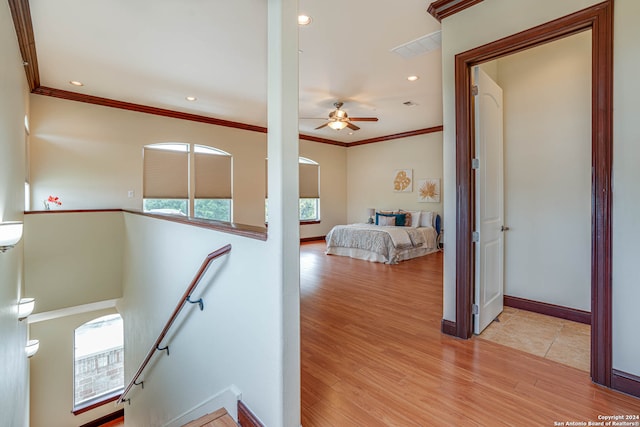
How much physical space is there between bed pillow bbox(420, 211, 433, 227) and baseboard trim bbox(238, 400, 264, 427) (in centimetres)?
637

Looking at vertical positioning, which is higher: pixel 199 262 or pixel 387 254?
pixel 199 262

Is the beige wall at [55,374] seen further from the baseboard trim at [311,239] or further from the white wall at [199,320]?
the baseboard trim at [311,239]

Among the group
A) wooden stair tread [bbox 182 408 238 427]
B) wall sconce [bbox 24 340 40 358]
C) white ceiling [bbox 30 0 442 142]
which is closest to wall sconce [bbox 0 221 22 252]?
wooden stair tread [bbox 182 408 238 427]

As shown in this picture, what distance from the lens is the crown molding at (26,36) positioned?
259 centimetres

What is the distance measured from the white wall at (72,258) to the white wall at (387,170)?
629 centimetres

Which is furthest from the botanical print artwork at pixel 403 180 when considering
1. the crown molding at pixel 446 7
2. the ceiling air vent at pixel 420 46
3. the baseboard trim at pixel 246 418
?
the baseboard trim at pixel 246 418

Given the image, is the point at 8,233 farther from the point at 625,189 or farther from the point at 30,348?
the point at 625,189

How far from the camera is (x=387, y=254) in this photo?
5793 millimetres

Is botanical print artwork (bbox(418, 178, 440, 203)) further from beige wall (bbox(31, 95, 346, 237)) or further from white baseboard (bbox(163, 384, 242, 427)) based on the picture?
white baseboard (bbox(163, 384, 242, 427))

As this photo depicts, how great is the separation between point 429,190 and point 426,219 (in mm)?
789

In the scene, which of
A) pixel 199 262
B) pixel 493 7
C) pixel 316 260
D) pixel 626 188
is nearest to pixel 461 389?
pixel 626 188

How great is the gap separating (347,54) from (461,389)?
3.58 metres

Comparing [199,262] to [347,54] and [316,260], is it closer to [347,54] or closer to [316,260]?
[347,54]

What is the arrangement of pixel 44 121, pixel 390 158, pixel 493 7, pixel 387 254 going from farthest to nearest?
1. pixel 390 158
2. pixel 387 254
3. pixel 44 121
4. pixel 493 7
